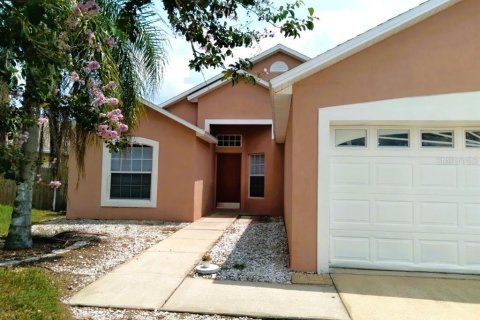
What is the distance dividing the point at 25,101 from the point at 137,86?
3595 mm

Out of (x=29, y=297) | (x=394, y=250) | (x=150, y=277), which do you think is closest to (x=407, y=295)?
(x=394, y=250)

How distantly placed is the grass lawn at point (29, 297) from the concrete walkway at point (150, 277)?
15.5 inches

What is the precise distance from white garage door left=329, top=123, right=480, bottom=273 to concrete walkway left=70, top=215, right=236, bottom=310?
9.25ft

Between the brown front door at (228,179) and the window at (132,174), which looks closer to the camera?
the window at (132,174)

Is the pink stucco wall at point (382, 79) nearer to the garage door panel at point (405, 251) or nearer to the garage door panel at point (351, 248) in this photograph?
the garage door panel at point (351, 248)

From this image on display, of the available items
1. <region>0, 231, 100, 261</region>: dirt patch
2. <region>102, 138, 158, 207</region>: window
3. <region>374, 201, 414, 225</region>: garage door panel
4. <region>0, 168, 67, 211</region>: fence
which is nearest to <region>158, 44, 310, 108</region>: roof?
<region>102, 138, 158, 207</region>: window

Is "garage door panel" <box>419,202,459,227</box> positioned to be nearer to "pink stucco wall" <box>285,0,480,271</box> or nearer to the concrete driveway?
the concrete driveway

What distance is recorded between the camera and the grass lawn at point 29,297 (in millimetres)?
4281

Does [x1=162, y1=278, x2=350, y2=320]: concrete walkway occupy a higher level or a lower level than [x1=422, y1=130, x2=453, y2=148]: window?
lower

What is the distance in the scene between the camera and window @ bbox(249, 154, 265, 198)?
16.0 m

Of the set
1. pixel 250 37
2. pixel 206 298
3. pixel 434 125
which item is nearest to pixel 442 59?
pixel 434 125

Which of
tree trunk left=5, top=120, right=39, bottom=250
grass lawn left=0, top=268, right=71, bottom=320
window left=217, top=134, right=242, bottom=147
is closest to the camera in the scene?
grass lawn left=0, top=268, right=71, bottom=320

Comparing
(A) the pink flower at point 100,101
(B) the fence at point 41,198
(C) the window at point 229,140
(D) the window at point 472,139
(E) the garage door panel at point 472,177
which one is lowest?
(B) the fence at point 41,198

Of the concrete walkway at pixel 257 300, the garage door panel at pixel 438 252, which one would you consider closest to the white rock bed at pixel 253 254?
the concrete walkway at pixel 257 300
